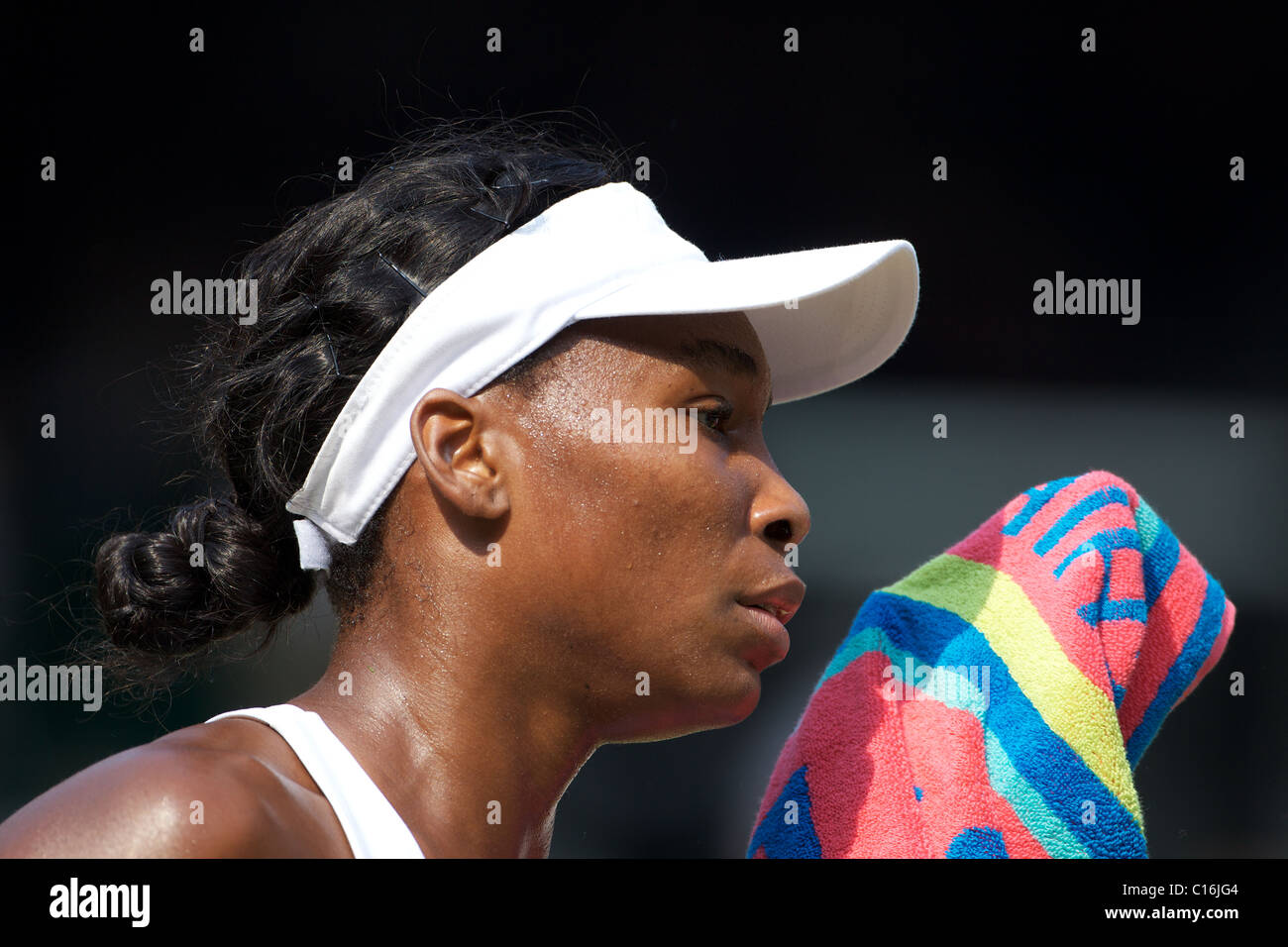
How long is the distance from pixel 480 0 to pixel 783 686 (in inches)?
68.1

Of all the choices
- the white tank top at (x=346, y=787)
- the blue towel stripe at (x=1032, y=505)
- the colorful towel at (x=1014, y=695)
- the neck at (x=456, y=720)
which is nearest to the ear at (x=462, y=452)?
the neck at (x=456, y=720)

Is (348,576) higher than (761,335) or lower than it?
lower

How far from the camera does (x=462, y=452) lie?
1.18 m

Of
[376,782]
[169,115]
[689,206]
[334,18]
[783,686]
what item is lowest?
Result: [783,686]

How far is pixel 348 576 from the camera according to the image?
125 centimetres

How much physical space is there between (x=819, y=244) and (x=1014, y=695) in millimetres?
1820

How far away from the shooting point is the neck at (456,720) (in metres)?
1.14

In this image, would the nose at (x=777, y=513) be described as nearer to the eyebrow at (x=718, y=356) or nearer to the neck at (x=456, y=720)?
the eyebrow at (x=718, y=356)

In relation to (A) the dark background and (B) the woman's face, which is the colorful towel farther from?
(A) the dark background

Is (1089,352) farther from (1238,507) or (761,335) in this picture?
(761,335)

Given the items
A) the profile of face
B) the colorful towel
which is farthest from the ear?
the colorful towel

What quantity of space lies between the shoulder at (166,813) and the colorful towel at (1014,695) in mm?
613

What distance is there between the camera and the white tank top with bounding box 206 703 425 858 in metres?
1.04

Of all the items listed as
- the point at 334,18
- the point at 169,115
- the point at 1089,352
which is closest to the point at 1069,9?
the point at 1089,352
